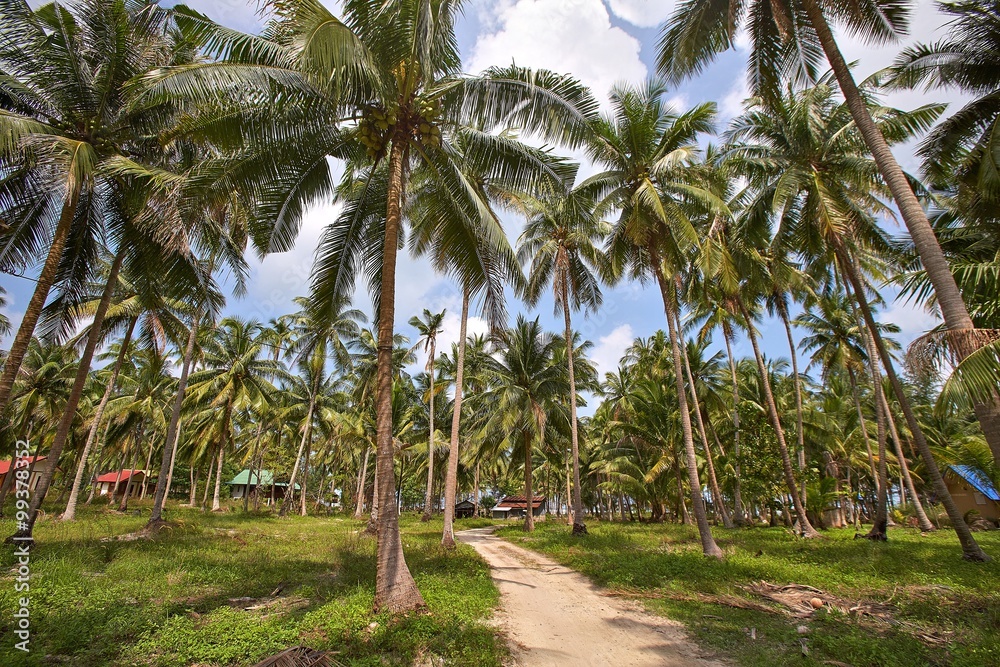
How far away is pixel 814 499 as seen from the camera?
18.6 metres

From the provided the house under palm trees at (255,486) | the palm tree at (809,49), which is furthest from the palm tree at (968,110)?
the house under palm trees at (255,486)

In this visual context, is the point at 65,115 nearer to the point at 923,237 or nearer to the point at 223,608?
the point at 223,608

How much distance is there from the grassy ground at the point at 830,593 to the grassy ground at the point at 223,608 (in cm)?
297

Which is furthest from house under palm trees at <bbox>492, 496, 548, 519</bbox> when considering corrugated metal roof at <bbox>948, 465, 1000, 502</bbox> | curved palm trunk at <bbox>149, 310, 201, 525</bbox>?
curved palm trunk at <bbox>149, 310, 201, 525</bbox>

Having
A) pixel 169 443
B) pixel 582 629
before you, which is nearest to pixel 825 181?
pixel 582 629

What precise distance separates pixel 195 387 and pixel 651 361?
27.4 meters

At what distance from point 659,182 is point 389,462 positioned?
36.5 feet

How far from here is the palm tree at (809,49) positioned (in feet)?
21.0

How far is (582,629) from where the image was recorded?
6391 millimetres

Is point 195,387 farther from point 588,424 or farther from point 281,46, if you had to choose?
point 588,424

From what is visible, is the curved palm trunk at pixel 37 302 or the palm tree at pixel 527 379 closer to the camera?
the curved palm trunk at pixel 37 302

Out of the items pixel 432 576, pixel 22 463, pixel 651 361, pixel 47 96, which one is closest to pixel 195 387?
pixel 22 463

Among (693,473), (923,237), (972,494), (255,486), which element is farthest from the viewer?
(255,486)

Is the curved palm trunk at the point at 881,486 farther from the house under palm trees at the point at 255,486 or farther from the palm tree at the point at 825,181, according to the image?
the house under palm trees at the point at 255,486
